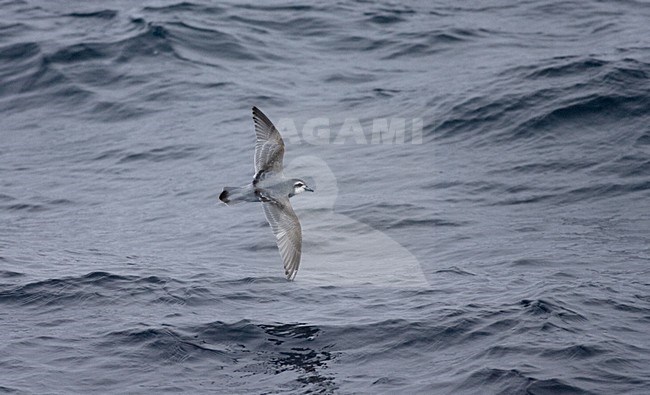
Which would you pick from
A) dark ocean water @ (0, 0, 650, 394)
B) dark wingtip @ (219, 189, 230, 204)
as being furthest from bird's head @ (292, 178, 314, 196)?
dark ocean water @ (0, 0, 650, 394)

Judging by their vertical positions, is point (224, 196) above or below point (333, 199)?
above

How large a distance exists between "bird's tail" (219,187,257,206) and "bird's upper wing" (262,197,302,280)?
0.29 m

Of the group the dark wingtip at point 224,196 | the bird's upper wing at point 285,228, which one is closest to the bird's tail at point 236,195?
the dark wingtip at point 224,196

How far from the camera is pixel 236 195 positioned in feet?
46.4

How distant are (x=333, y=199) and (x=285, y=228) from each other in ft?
14.0

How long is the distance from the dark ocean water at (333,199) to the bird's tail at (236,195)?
4.80ft

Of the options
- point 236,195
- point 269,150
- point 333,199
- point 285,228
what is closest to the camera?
point 236,195

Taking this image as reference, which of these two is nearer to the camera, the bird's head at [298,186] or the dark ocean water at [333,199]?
the dark ocean water at [333,199]

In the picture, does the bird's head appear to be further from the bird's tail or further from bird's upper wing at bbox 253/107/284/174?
the bird's tail

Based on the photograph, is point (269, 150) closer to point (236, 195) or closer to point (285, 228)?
point (236, 195)

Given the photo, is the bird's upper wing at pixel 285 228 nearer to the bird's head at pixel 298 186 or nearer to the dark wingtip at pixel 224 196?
the bird's head at pixel 298 186

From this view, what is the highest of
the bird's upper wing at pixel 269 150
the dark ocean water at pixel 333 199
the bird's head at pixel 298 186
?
the bird's upper wing at pixel 269 150

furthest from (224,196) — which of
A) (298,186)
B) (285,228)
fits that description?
(298,186)

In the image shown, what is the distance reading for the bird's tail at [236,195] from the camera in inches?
551
